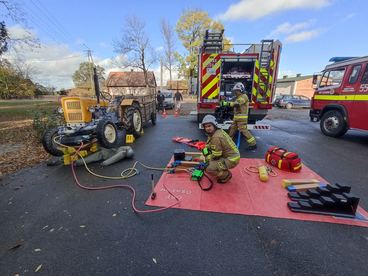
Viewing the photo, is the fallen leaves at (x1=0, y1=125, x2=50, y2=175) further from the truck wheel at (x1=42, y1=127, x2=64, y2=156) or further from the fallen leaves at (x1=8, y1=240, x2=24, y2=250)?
the fallen leaves at (x1=8, y1=240, x2=24, y2=250)

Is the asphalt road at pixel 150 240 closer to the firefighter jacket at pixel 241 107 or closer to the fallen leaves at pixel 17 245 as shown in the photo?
the fallen leaves at pixel 17 245

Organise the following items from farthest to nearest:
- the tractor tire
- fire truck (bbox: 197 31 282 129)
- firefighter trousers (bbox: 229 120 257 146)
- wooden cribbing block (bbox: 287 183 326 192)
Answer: the tractor tire < fire truck (bbox: 197 31 282 129) < firefighter trousers (bbox: 229 120 257 146) < wooden cribbing block (bbox: 287 183 326 192)

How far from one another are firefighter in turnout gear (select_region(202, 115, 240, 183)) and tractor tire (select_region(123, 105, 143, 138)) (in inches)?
154

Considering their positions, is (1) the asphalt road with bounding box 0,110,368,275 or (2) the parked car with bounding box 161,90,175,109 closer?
(1) the asphalt road with bounding box 0,110,368,275

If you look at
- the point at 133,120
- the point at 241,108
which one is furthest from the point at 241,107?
the point at 133,120

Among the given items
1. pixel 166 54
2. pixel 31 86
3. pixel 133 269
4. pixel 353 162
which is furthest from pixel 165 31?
pixel 133 269

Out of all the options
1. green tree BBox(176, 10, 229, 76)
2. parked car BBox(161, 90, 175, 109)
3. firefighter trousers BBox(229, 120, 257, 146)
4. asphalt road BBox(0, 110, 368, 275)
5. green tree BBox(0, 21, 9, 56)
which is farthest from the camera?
green tree BBox(176, 10, 229, 76)

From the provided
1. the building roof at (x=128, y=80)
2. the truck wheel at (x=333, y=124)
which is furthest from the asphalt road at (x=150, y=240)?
the building roof at (x=128, y=80)

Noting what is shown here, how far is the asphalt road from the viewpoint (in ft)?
6.01

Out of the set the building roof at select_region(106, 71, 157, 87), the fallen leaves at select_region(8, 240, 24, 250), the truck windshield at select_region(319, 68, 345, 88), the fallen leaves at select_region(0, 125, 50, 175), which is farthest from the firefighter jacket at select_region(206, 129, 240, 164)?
the building roof at select_region(106, 71, 157, 87)

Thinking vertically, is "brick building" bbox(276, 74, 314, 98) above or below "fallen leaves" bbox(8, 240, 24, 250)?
above

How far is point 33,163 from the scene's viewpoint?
4.67 m

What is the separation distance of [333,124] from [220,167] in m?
5.99

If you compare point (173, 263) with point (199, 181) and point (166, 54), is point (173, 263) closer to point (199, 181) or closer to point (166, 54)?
point (199, 181)
